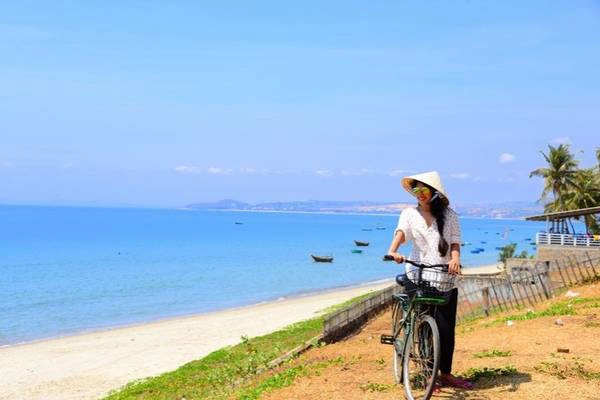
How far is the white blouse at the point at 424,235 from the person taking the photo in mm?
6211

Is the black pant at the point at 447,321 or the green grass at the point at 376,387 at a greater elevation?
the black pant at the point at 447,321

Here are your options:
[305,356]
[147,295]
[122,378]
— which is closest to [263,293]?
Answer: [147,295]

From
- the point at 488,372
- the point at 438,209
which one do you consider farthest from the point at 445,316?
the point at 488,372

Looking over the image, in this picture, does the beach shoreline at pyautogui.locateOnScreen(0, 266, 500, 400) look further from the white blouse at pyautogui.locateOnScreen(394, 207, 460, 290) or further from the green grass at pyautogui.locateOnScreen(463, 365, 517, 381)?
the white blouse at pyautogui.locateOnScreen(394, 207, 460, 290)

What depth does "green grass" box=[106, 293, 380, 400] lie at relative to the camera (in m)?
8.11

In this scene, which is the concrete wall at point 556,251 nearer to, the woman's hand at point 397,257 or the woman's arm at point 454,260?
the woman's arm at point 454,260

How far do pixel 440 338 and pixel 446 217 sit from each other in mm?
1178

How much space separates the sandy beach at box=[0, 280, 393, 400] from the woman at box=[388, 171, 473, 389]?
1278 cm

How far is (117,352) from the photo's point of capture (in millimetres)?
23672

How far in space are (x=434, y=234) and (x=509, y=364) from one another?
2.25m

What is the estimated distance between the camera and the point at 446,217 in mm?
6320

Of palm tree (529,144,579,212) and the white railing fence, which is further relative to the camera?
palm tree (529,144,579,212)

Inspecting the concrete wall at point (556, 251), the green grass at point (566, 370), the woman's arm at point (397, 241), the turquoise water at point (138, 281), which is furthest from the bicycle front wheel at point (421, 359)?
the turquoise water at point (138, 281)

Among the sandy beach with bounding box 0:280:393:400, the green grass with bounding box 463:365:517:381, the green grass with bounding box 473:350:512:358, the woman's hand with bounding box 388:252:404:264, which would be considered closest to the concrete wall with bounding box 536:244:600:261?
→ the sandy beach with bounding box 0:280:393:400
